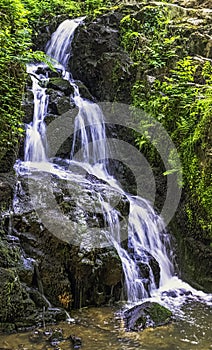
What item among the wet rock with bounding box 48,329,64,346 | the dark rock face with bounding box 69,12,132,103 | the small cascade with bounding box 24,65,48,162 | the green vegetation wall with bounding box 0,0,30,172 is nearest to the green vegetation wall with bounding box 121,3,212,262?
the dark rock face with bounding box 69,12,132,103

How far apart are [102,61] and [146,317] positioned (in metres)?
7.29

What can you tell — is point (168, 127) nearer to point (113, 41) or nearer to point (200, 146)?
point (200, 146)

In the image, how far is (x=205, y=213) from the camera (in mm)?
6496

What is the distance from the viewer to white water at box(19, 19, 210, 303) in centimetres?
576

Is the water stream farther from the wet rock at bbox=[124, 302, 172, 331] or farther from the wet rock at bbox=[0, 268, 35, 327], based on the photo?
the wet rock at bbox=[0, 268, 35, 327]

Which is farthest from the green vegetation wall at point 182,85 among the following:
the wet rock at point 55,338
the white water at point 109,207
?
the wet rock at point 55,338

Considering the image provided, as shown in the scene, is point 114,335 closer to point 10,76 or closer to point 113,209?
point 113,209

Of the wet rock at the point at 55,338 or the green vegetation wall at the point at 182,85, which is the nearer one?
the wet rock at the point at 55,338

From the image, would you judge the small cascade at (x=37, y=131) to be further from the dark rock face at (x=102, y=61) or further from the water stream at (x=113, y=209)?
the dark rock face at (x=102, y=61)

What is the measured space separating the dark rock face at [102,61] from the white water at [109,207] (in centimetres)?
42

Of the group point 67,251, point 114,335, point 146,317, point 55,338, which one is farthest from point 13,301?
point 146,317

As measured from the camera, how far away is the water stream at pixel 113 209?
5684mm

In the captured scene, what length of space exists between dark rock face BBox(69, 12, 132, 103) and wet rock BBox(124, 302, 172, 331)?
229 inches

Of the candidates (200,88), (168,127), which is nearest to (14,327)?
(168,127)
